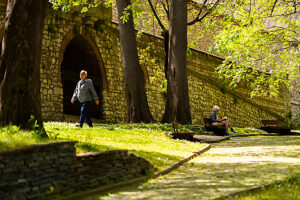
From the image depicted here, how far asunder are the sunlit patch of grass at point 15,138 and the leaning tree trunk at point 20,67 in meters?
0.46

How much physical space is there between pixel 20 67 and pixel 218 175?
3.84 m

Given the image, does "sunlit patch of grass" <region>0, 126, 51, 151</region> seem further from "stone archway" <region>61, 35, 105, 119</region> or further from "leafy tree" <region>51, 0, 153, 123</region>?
"stone archway" <region>61, 35, 105, 119</region>

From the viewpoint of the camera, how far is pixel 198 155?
11.0 m

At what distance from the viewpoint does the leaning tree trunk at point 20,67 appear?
784 centimetres

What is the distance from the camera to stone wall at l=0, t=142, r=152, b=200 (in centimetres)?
568

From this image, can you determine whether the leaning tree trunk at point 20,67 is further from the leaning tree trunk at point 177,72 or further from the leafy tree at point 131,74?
the leaning tree trunk at point 177,72

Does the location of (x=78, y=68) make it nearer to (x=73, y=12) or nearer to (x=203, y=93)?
(x=73, y=12)

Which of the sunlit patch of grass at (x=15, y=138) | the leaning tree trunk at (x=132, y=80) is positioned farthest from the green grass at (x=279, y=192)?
the leaning tree trunk at (x=132, y=80)

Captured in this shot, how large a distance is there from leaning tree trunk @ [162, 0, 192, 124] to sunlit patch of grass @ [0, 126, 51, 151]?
1066cm

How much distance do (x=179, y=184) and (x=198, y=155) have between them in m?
3.98

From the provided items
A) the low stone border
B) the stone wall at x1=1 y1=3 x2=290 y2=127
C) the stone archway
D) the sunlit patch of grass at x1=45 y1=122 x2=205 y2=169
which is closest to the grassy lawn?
the sunlit patch of grass at x1=45 y1=122 x2=205 y2=169

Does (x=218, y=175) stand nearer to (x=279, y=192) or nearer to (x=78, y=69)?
(x=279, y=192)

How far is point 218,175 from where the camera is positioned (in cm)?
782

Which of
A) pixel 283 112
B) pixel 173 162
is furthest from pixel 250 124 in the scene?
pixel 173 162
